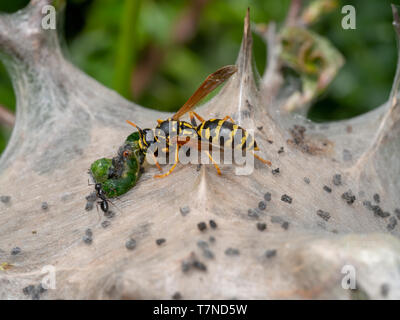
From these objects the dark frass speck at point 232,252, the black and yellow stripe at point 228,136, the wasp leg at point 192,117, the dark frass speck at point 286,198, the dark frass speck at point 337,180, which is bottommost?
the dark frass speck at point 232,252

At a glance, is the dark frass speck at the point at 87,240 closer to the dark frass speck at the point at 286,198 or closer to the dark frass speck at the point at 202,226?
the dark frass speck at the point at 202,226

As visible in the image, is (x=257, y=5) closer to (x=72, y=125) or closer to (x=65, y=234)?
(x=72, y=125)

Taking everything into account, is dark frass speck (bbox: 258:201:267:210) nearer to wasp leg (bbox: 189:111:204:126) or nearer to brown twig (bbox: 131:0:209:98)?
wasp leg (bbox: 189:111:204:126)

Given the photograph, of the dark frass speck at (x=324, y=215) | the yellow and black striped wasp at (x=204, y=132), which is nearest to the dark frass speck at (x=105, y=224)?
the yellow and black striped wasp at (x=204, y=132)

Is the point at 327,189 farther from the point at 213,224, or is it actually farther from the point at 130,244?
the point at 130,244

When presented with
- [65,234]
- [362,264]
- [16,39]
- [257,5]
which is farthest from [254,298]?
[257,5]

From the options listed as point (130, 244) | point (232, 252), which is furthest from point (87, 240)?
point (232, 252)
